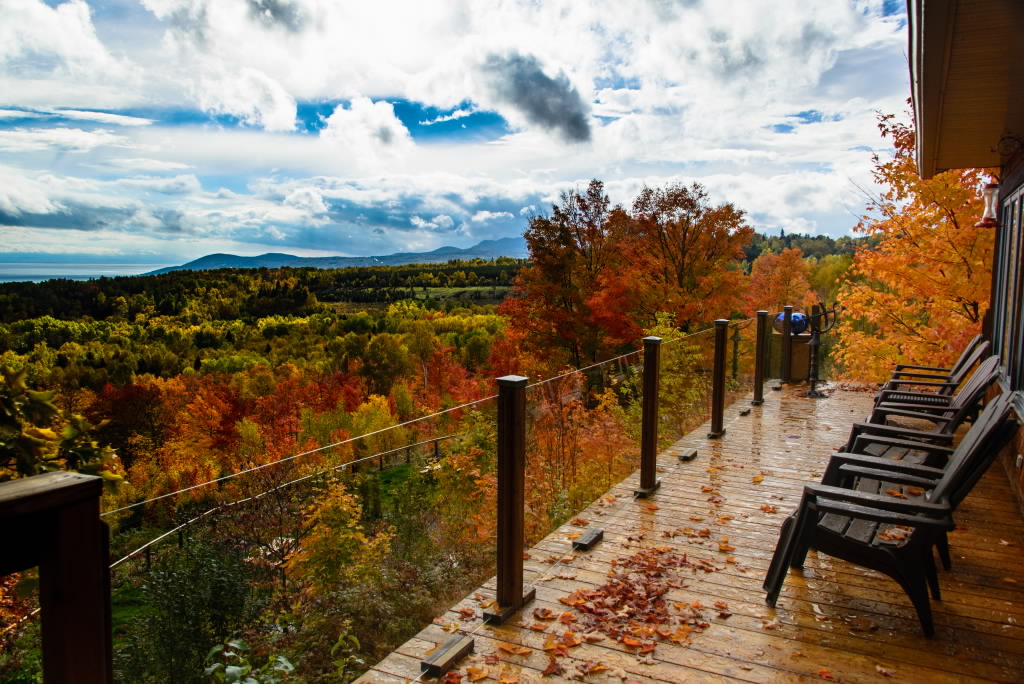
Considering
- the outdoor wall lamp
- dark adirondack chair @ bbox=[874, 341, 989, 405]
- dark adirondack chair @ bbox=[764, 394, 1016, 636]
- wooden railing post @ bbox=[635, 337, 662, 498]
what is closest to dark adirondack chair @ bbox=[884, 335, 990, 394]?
dark adirondack chair @ bbox=[874, 341, 989, 405]

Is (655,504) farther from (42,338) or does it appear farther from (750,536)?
(42,338)

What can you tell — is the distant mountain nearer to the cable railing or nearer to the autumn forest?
the autumn forest

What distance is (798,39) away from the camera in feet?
54.4

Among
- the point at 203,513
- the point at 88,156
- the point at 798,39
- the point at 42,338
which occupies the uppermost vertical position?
the point at 88,156

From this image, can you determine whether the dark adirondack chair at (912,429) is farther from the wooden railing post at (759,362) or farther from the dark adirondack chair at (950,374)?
the wooden railing post at (759,362)

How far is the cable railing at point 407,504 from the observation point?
2.29m

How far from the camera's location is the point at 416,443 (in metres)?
3.30

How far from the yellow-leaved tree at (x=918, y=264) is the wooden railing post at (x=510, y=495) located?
27.3 feet

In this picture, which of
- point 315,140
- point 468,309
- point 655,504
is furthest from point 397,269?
point 655,504

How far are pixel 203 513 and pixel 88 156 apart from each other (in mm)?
89287

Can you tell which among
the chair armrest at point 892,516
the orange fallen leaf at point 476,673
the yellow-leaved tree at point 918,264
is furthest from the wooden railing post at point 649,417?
the yellow-leaved tree at point 918,264

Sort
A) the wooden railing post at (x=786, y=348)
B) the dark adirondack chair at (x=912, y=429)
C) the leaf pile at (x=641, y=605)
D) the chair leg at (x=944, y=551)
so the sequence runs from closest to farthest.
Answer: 1. the leaf pile at (x=641, y=605)
2. the chair leg at (x=944, y=551)
3. the dark adirondack chair at (x=912, y=429)
4. the wooden railing post at (x=786, y=348)

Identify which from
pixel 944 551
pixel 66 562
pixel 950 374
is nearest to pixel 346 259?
pixel 950 374

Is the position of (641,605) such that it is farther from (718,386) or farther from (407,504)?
(718,386)
